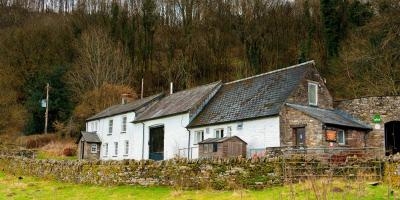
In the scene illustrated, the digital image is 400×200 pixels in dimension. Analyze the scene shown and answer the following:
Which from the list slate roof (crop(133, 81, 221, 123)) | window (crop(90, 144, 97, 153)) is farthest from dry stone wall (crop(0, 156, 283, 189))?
window (crop(90, 144, 97, 153))

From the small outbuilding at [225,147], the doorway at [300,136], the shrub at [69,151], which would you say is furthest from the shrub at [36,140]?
the doorway at [300,136]

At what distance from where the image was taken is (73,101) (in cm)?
5666

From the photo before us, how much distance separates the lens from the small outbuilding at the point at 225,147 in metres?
26.2

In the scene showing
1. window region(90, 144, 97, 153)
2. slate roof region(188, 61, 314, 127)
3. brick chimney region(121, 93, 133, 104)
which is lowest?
window region(90, 144, 97, 153)

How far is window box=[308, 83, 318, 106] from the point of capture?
29.3 m

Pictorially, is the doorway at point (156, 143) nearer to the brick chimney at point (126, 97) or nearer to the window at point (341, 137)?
the brick chimney at point (126, 97)

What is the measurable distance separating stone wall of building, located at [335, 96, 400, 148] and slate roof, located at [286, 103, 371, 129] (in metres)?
0.48

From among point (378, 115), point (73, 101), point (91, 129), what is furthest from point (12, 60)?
point (378, 115)

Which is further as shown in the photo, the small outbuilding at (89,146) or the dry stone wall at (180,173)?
the small outbuilding at (89,146)

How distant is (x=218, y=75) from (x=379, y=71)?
2140 centimetres

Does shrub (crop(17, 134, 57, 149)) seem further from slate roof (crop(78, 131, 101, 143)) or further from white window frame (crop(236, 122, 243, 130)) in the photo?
white window frame (crop(236, 122, 243, 130))

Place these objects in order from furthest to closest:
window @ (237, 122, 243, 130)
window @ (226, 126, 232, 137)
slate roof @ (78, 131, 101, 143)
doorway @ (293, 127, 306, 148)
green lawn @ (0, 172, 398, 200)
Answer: slate roof @ (78, 131, 101, 143) < window @ (226, 126, 232, 137) < window @ (237, 122, 243, 130) < doorway @ (293, 127, 306, 148) < green lawn @ (0, 172, 398, 200)

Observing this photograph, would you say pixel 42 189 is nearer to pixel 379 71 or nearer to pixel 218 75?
pixel 379 71

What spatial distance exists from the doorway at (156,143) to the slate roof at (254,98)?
14.1 ft
